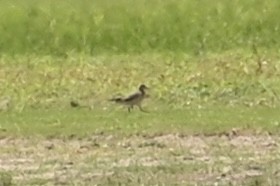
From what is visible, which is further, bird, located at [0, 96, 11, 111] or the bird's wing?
bird, located at [0, 96, 11, 111]

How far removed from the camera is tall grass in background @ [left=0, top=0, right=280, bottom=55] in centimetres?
2498

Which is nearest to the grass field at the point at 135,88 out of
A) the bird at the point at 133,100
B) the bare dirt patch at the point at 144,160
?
the bare dirt patch at the point at 144,160

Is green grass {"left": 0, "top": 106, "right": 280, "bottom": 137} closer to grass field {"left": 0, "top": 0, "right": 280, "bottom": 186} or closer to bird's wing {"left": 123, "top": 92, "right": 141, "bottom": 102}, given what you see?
grass field {"left": 0, "top": 0, "right": 280, "bottom": 186}

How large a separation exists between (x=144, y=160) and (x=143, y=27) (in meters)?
11.9

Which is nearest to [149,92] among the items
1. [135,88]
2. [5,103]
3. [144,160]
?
[135,88]

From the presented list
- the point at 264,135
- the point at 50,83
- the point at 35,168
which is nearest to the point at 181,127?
the point at 264,135

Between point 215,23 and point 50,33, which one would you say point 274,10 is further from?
point 50,33

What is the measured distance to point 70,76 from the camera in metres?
21.1

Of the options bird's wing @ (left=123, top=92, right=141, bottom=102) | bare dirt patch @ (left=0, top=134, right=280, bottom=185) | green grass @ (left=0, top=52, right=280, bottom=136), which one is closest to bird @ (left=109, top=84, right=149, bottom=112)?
bird's wing @ (left=123, top=92, right=141, bottom=102)

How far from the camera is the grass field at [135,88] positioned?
13688 millimetres

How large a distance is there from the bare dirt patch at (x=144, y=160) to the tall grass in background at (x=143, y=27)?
29.7 feet

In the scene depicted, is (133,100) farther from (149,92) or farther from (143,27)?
(143,27)

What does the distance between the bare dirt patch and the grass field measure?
1cm

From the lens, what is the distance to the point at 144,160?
14.0 meters
